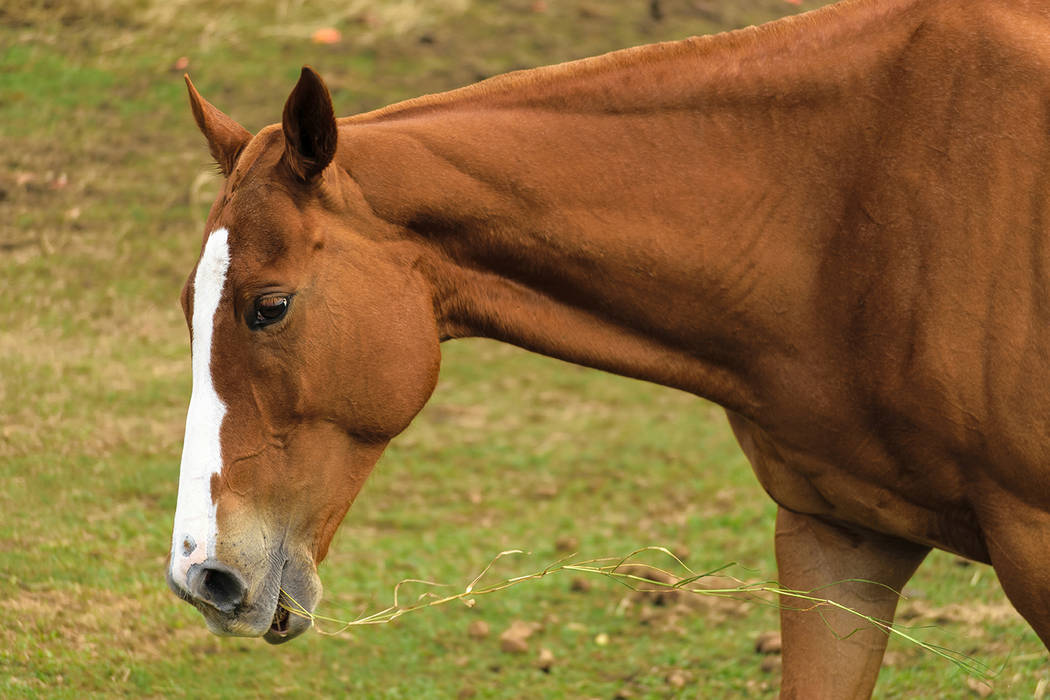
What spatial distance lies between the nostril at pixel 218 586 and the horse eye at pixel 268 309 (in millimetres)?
501

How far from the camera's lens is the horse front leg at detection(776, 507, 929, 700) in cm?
321

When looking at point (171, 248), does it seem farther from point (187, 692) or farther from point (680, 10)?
point (680, 10)

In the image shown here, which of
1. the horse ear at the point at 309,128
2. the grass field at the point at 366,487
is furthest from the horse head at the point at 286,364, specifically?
the grass field at the point at 366,487

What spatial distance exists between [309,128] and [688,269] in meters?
0.89

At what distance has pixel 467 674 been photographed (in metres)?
4.45

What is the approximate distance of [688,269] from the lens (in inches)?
114

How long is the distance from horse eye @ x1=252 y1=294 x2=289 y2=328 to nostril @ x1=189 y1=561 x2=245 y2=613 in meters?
0.50

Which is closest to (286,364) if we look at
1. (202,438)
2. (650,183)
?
(202,438)

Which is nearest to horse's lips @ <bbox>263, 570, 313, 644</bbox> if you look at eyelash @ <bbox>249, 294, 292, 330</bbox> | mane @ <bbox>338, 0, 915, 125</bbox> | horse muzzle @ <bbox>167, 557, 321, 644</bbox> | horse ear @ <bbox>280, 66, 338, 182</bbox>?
horse muzzle @ <bbox>167, 557, 321, 644</bbox>

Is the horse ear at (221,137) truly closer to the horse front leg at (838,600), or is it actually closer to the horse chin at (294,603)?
the horse chin at (294,603)

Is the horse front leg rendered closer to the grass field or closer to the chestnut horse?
the chestnut horse

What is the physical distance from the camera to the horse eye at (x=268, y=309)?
2.67 m

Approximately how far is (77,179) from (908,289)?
6.19 meters

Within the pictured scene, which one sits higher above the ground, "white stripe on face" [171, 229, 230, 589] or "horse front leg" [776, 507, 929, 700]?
"white stripe on face" [171, 229, 230, 589]
